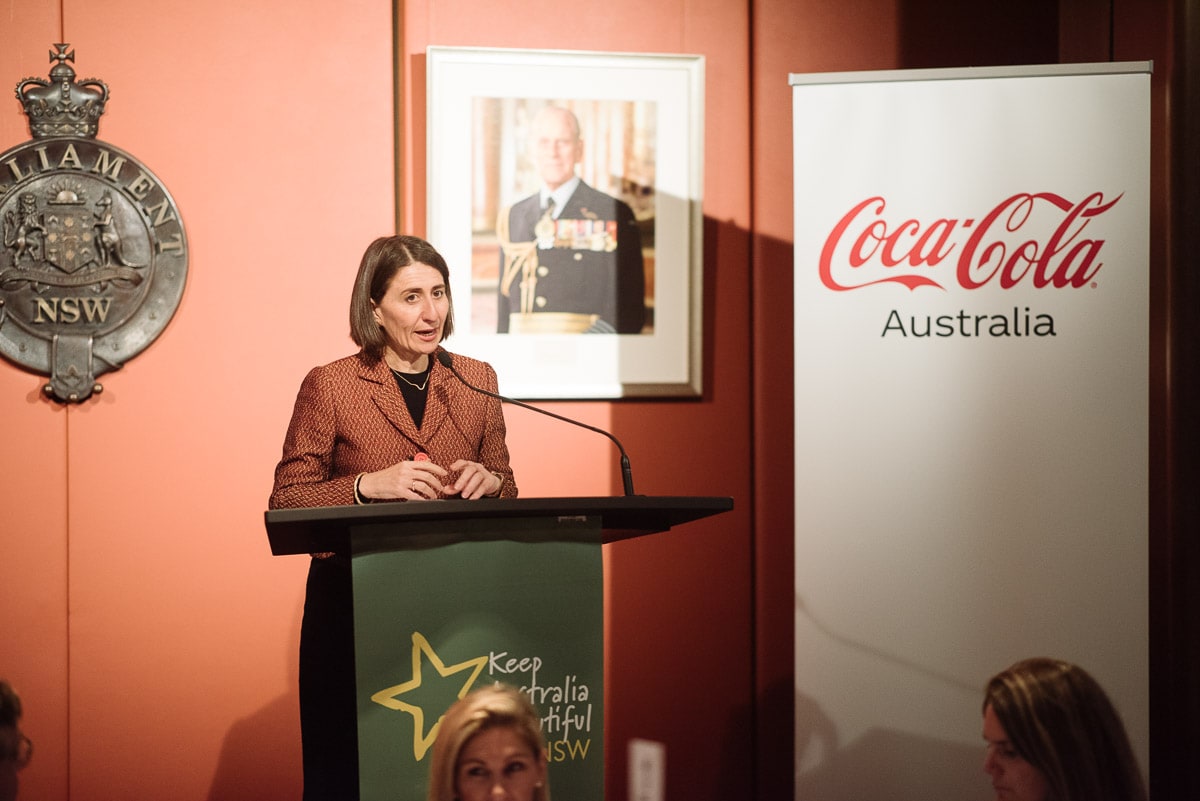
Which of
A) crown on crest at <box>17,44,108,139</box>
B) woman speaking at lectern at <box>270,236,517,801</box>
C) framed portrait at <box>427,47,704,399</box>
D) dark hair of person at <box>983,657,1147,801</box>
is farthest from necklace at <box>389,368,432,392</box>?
crown on crest at <box>17,44,108,139</box>

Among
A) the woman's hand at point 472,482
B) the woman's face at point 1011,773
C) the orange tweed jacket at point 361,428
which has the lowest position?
the woman's face at point 1011,773

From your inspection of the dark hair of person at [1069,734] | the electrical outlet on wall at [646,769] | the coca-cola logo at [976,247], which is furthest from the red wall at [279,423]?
the dark hair of person at [1069,734]

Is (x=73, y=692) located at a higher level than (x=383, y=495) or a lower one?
lower

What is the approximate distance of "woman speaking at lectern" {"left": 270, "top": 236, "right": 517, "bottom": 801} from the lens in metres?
2.05

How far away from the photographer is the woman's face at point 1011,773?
1.69 meters

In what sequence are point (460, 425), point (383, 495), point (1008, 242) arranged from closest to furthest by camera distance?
point (383, 495)
point (460, 425)
point (1008, 242)

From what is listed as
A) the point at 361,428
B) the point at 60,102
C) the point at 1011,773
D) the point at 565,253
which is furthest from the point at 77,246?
the point at 1011,773

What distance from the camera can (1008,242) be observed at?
271cm

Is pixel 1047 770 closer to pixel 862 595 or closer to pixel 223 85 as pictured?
pixel 862 595

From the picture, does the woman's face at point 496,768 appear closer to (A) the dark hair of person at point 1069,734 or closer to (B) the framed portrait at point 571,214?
(A) the dark hair of person at point 1069,734

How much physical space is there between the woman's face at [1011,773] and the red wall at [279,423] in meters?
1.65

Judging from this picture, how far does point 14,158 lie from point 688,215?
203 cm

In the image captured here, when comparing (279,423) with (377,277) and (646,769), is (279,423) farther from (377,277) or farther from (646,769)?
(646,769)

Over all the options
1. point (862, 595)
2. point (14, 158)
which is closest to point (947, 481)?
point (862, 595)
